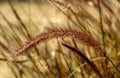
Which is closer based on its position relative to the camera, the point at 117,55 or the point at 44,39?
the point at 44,39

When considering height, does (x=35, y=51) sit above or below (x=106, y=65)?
above

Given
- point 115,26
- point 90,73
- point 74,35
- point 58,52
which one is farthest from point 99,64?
point 74,35

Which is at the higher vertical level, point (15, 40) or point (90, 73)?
point (15, 40)

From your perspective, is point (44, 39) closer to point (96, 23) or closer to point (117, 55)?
point (117, 55)

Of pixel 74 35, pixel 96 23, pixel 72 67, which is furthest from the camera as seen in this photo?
pixel 96 23

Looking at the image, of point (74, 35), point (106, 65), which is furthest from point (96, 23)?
point (74, 35)

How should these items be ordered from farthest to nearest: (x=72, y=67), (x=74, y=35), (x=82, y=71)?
(x=72, y=67)
(x=82, y=71)
(x=74, y=35)

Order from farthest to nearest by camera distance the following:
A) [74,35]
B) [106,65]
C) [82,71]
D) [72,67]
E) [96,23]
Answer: [96,23] < [72,67] < [82,71] < [106,65] < [74,35]

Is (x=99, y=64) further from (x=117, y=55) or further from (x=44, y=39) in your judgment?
(x=44, y=39)

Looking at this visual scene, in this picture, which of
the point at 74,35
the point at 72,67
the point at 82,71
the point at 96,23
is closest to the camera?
the point at 74,35
